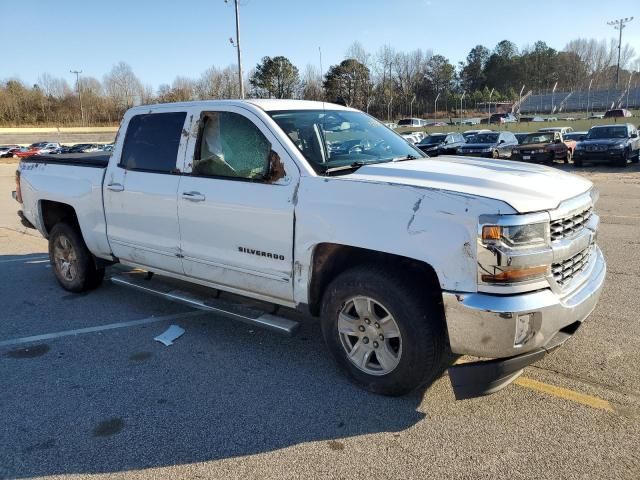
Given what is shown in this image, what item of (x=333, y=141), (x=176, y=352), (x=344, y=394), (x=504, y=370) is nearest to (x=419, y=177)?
(x=333, y=141)

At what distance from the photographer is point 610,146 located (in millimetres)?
22594

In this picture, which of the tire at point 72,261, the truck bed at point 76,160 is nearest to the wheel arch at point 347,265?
the truck bed at point 76,160

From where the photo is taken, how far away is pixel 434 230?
306 centimetres

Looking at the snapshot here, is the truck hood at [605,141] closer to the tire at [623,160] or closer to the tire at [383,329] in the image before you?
the tire at [623,160]

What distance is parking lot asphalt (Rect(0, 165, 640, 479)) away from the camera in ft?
9.53

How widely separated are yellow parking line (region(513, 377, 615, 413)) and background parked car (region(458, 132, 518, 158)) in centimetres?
2180

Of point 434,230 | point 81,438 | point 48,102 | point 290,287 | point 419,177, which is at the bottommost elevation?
point 81,438

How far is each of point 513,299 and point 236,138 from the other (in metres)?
2.44

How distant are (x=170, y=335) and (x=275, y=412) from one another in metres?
1.67

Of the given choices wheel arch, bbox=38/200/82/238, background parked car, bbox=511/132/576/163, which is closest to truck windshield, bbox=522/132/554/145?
background parked car, bbox=511/132/576/163

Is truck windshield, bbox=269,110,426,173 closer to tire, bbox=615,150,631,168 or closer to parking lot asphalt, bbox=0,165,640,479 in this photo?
parking lot asphalt, bbox=0,165,640,479

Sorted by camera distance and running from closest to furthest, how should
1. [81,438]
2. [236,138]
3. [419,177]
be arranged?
[81,438]
[419,177]
[236,138]

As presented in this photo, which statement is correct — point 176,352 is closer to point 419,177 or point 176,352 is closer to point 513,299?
point 419,177

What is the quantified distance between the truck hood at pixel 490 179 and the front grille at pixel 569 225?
12cm
